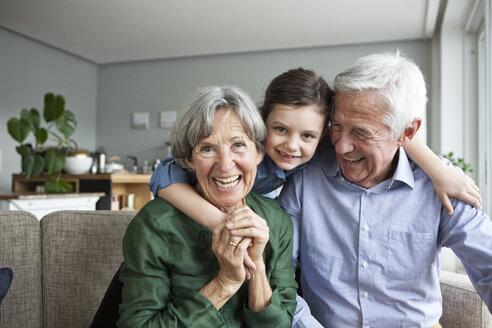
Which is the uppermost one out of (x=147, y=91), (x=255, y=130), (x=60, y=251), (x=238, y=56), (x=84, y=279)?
(x=238, y=56)

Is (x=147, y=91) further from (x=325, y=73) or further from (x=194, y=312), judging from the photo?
(x=194, y=312)

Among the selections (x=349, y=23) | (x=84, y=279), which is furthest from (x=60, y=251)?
(x=349, y=23)

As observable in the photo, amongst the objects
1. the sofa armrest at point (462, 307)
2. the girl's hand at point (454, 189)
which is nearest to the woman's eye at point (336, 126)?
the girl's hand at point (454, 189)

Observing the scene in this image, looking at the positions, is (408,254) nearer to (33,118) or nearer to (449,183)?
(449,183)

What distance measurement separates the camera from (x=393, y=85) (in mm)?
1295

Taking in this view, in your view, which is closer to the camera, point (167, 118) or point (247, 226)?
point (247, 226)

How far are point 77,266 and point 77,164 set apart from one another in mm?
3351

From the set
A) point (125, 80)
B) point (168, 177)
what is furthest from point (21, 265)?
point (125, 80)

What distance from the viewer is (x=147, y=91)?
7312 mm

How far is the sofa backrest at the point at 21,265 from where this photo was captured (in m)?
1.55

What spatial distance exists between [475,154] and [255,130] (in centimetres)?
480

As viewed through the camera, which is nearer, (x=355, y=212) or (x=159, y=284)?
(x=159, y=284)

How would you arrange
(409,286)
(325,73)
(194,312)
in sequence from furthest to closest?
(325,73) → (409,286) → (194,312)

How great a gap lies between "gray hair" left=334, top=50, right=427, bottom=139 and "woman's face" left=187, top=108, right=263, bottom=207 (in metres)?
0.40
